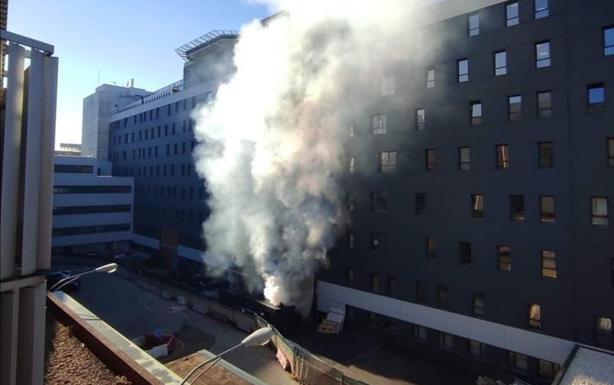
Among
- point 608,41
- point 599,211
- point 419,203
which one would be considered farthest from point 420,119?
point 599,211

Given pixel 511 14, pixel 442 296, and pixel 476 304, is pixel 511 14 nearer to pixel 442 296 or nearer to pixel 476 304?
pixel 476 304

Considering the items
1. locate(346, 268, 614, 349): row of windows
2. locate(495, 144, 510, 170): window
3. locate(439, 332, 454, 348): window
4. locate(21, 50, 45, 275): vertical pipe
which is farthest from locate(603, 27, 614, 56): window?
locate(21, 50, 45, 275): vertical pipe

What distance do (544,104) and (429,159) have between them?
5.45 m

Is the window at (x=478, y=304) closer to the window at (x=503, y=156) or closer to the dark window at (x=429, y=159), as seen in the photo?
the window at (x=503, y=156)

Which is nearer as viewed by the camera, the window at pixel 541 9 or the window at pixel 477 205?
the window at pixel 541 9

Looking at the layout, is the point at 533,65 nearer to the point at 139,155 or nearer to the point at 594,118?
Result: the point at 594,118

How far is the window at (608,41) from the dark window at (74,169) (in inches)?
1876

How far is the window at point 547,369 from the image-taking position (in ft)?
53.9

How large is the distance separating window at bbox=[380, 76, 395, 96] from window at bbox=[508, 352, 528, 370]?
13.5 m

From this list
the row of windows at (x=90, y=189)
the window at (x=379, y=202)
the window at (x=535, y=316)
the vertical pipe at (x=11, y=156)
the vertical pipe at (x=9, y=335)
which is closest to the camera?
the vertical pipe at (x=11, y=156)

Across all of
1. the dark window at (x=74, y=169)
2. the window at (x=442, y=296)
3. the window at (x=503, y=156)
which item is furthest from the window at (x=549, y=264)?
the dark window at (x=74, y=169)

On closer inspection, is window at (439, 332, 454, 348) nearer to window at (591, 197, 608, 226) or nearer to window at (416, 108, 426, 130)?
window at (591, 197, 608, 226)

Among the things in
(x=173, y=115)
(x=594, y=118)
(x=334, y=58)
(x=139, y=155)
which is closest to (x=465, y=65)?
(x=594, y=118)

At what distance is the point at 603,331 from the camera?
15.3 metres
